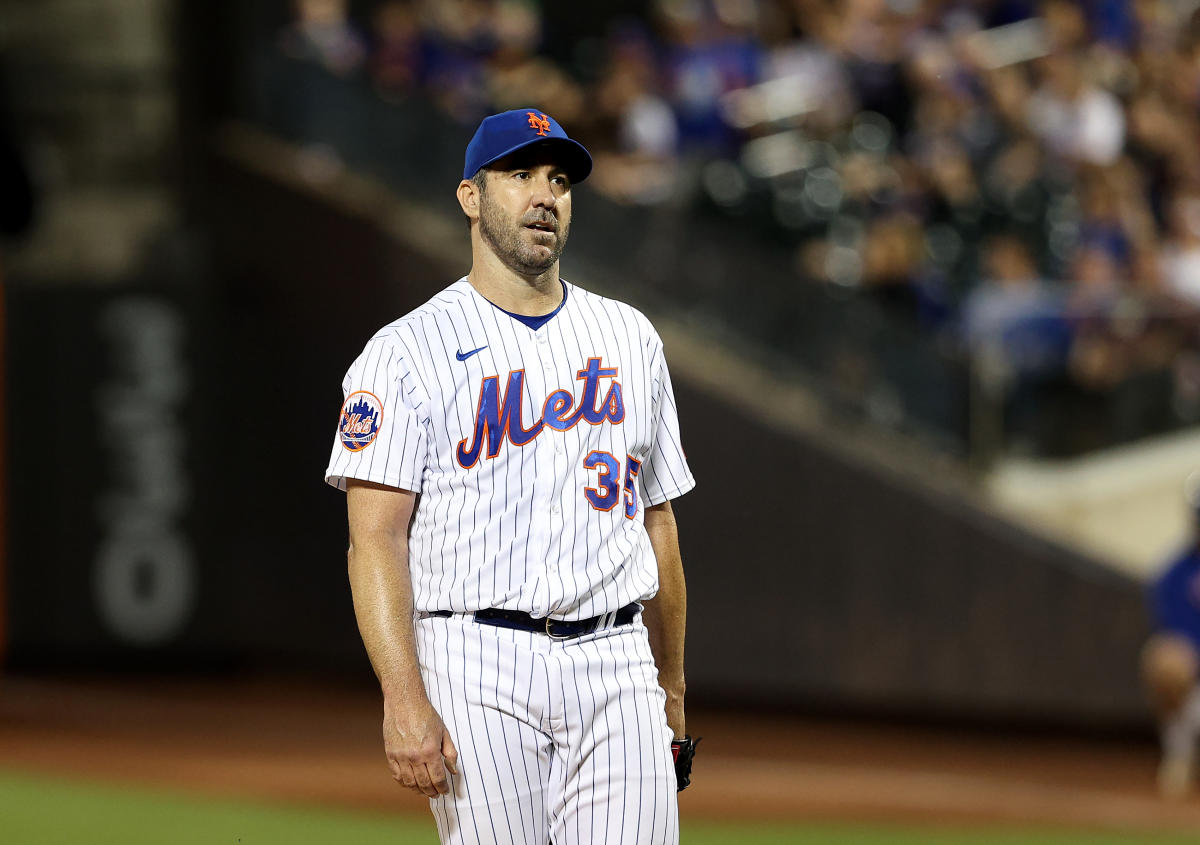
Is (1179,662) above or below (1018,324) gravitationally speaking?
below

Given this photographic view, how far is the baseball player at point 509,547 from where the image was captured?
140 inches

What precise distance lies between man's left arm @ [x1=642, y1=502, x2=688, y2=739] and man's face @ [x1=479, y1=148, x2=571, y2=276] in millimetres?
616

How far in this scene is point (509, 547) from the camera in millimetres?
3582

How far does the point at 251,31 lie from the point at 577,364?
35.7ft

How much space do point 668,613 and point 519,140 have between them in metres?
1.03

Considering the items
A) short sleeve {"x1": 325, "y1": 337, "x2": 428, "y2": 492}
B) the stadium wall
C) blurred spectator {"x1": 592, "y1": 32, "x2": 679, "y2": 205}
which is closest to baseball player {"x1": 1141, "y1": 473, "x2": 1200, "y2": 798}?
the stadium wall

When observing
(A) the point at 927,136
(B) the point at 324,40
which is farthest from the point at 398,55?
(A) the point at 927,136

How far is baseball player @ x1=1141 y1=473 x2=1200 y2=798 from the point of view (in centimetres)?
945

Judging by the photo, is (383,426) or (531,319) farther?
(531,319)

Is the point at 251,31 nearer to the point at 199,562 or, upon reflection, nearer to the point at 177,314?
the point at 177,314

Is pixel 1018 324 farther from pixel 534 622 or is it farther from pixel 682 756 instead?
pixel 534 622

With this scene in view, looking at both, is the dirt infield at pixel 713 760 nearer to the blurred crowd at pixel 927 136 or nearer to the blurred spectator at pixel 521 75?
the blurred crowd at pixel 927 136

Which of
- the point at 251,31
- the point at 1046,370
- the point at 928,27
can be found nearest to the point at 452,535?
the point at 1046,370

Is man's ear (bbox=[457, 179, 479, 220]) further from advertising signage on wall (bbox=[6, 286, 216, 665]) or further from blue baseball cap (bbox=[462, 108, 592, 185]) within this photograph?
advertising signage on wall (bbox=[6, 286, 216, 665])
